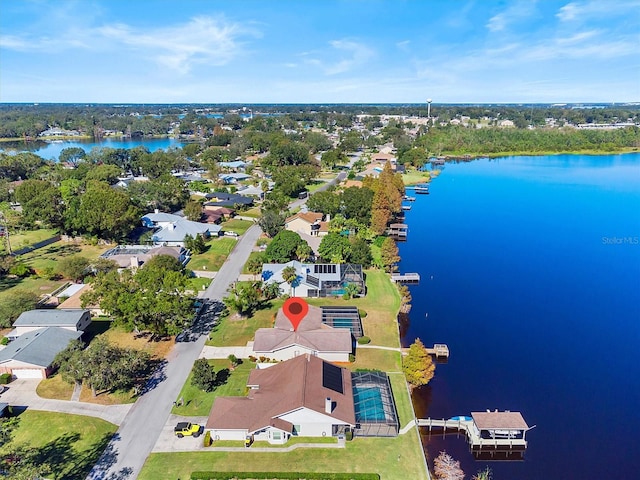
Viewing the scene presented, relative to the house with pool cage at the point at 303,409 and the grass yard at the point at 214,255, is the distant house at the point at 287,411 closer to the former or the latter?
the house with pool cage at the point at 303,409

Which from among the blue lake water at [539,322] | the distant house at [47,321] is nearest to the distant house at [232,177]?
the blue lake water at [539,322]

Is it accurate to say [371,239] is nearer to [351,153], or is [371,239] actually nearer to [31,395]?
[31,395]

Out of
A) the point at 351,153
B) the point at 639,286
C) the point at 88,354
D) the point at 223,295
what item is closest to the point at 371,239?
the point at 223,295

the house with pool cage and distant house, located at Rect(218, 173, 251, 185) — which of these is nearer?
the house with pool cage

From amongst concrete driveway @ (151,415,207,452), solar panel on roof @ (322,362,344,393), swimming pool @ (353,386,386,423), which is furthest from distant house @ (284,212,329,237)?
concrete driveway @ (151,415,207,452)

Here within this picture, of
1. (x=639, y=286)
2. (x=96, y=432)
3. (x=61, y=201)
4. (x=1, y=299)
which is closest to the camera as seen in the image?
(x=96, y=432)

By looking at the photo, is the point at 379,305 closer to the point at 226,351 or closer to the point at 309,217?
the point at 226,351

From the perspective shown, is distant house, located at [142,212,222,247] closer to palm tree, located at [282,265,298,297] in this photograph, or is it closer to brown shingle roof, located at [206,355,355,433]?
palm tree, located at [282,265,298,297]
